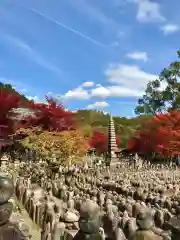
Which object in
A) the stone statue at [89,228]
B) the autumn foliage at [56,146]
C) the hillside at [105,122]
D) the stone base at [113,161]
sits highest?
the hillside at [105,122]

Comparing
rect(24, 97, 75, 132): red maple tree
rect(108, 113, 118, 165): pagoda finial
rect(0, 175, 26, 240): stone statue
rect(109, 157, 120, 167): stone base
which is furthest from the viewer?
rect(108, 113, 118, 165): pagoda finial

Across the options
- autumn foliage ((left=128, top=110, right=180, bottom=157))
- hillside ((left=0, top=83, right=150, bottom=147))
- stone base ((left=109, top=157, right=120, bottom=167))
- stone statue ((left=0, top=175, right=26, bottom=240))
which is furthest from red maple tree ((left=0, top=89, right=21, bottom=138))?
stone statue ((left=0, top=175, right=26, bottom=240))

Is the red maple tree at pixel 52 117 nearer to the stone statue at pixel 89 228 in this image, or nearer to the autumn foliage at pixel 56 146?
the autumn foliage at pixel 56 146

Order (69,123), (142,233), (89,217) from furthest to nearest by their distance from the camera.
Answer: (69,123), (142,233), (89,217)

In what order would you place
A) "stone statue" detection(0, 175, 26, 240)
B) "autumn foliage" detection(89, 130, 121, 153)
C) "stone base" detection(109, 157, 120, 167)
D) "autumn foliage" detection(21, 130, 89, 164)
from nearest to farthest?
"stone statue" detection(0, 175, 26, 240)
"autumn foliage" detection(21, 130, 89, 164)
"stone base" detection(109, 157, 120, 167)
"autumn foliage" detection(89, 130, 121, 153)

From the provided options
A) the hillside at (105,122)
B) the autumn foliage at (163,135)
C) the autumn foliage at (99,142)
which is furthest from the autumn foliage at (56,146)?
the hillside at (105,122)

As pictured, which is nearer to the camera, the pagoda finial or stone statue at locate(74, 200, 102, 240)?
stone statue at locate(74, 200, 102, 240)

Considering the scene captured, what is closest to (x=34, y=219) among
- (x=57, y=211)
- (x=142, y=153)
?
(x=57, y=211)

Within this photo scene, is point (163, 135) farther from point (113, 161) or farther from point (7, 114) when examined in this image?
point (7, 114)

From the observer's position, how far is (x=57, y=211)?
892 cm

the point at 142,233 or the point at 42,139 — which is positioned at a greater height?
the point at 42,139

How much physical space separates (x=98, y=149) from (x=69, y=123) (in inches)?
432

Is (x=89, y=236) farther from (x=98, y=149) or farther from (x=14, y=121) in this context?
(x=98, y=149)

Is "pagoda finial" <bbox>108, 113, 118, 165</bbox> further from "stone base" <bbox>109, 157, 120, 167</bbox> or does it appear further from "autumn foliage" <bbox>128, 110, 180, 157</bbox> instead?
"autumn foliage" <bbox>128, 110, 180, 157</bbox>
